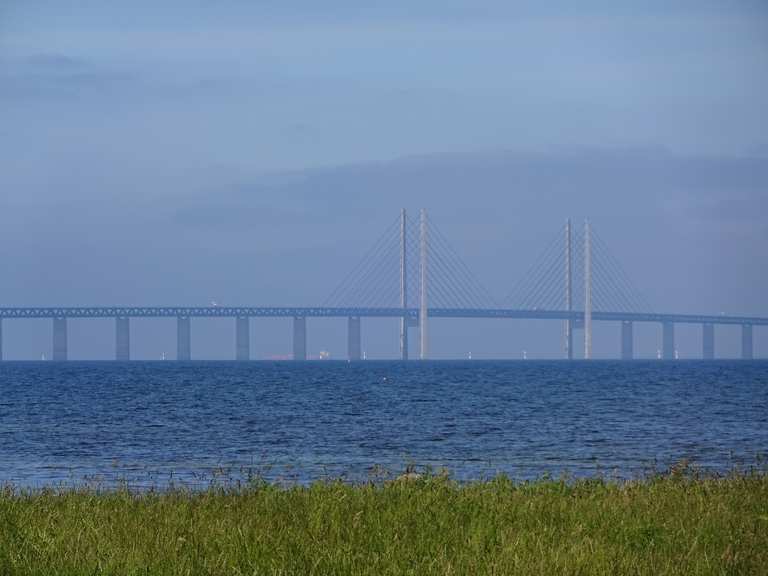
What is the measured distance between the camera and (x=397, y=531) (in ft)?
31.4

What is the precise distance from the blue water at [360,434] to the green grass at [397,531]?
5277 mm

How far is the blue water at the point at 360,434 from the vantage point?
69.2ft

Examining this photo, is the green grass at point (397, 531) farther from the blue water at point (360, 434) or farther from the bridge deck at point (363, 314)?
the bridge deck at point (363, 314)

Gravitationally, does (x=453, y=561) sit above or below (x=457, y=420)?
above

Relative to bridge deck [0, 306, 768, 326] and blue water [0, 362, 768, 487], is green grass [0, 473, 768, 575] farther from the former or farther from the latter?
bridge deck [0, 306, 768, 326]

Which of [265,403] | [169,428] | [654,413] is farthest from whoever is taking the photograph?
[265,403]

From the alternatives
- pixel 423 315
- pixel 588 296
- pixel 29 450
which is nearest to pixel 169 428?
pixel 29 450

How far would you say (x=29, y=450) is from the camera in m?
25.5

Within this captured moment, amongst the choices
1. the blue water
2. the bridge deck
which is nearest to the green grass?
the blue water

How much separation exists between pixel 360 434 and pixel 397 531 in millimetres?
20177

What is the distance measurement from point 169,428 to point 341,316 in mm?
79246

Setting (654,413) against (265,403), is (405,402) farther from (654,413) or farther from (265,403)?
(654,413)

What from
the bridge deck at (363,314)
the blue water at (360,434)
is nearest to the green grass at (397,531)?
the blue water at (360,434)

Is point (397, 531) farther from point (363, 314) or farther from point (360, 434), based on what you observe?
point (363, 314)
